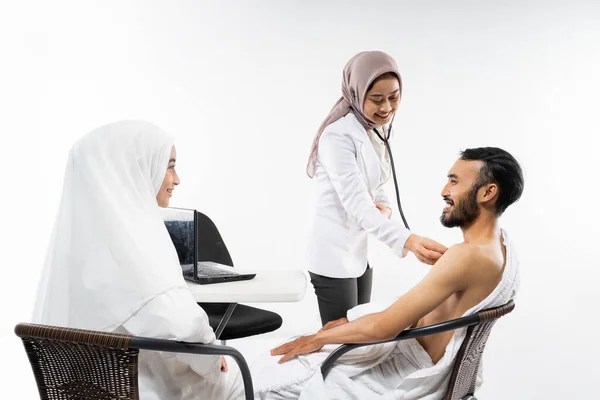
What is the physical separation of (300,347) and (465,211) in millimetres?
641

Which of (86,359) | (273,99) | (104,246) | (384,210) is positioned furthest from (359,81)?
(273,99)

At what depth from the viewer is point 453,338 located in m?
1.91

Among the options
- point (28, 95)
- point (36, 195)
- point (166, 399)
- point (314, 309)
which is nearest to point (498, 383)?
point (314, 309)

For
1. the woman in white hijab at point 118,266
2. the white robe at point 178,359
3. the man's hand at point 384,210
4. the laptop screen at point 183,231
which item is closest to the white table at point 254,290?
the laptop screen at point 183,231

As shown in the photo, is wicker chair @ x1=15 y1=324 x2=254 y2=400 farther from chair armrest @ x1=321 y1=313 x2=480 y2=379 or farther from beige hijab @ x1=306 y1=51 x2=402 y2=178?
beige hijab @ x1=306 y1=51 x2=402 y2=178

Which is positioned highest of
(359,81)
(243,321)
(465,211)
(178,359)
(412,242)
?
(359,81)

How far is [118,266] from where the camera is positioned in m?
1.73

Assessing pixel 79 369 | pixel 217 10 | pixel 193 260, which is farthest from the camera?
pixel 217 10

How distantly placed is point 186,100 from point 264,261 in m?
1.34

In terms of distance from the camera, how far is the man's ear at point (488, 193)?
6.41 feet

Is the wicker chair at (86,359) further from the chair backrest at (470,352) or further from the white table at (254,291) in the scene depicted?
the chair backrest at (470,352)

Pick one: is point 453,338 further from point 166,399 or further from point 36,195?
point 36,195

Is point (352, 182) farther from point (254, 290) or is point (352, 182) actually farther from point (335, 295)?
point (254, 290)

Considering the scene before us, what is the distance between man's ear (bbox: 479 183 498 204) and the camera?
6.41 feet
